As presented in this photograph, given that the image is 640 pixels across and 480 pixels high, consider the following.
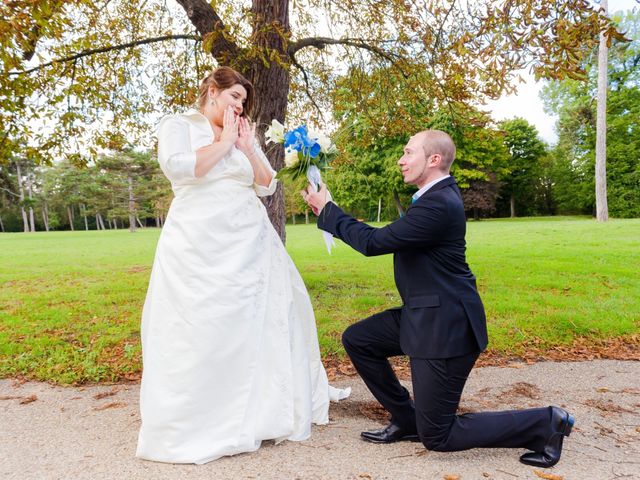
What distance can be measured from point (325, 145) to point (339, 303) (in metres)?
4.81

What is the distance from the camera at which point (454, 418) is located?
286 cm

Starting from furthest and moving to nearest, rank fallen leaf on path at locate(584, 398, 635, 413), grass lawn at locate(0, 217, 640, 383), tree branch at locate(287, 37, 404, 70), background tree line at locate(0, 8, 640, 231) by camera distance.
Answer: background tree line at locate(0, 8, 640, 231) → tree branch at locate(287, 37, 404, 70) → grass lawn at locate(0, 217, 640, 383) → fallen leaf on path at locate(584, 398, 635, 413)

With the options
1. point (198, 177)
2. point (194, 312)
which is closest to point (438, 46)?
point (198, 177)

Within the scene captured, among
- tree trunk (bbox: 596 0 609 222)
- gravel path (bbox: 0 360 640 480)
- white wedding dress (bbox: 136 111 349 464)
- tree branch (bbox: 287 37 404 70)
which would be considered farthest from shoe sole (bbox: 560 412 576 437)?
tree trunk (bbox: 596 0 609 222)

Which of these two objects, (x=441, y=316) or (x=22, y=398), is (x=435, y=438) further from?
(x=22, y=398)

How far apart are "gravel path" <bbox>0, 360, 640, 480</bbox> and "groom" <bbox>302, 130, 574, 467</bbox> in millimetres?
209

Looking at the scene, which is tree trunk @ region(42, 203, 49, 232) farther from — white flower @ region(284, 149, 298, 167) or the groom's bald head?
the groom's bald head

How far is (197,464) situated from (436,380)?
5.22 feet

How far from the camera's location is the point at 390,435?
10.6 ft

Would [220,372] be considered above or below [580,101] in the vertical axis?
below

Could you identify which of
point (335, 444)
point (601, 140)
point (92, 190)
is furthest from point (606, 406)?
point (92, 190)

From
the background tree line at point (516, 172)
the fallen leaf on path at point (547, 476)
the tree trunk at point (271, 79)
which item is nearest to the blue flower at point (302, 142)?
the fallen leaf on path at point (547, 476)

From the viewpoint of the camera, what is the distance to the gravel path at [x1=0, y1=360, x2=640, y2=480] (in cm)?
281

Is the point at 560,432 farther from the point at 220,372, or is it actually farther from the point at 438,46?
the point at 438,46
